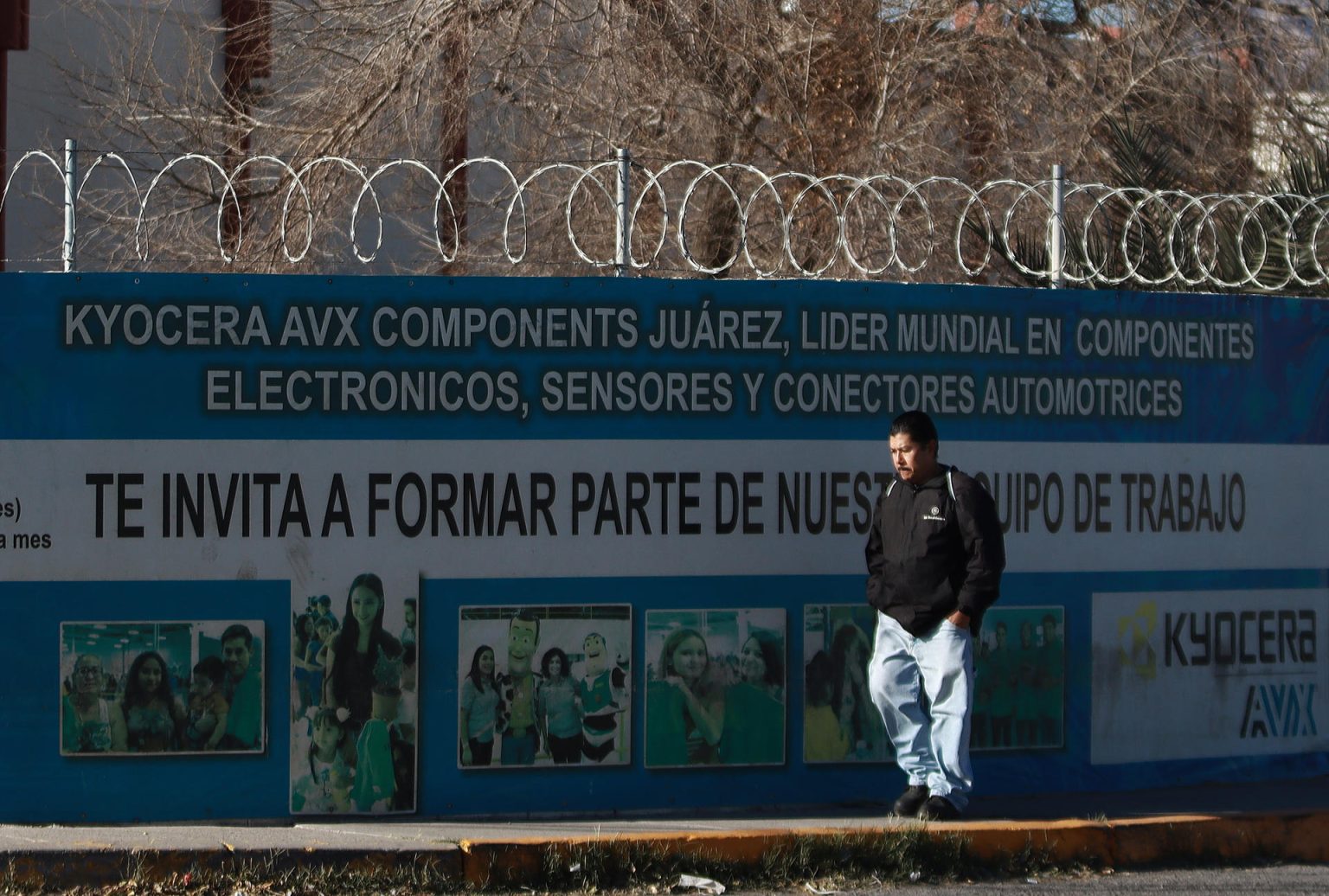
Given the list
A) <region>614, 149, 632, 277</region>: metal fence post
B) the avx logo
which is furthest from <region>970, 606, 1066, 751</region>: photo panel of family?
<region>614, 149, 632, 277</region>: metal fence post

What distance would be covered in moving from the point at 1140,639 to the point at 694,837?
99.4 inches

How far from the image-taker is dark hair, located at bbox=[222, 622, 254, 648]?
20.6 feet

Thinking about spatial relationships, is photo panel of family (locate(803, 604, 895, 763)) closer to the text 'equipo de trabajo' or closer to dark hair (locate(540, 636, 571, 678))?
the text 'equipo de trabajo'

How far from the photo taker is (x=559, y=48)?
12.6 meters

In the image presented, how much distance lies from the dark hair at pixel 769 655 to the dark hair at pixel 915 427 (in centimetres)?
110

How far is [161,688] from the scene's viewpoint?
6.22m

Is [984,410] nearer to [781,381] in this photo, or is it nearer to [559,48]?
[781,381]

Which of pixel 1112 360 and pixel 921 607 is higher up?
pixel 1112 360

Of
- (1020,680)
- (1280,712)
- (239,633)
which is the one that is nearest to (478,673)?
→ (239,633)

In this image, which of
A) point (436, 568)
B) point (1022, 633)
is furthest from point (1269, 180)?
point (436, 568)

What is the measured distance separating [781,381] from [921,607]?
118cm

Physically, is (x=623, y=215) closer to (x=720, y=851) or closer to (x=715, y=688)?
(x=715, y=688)

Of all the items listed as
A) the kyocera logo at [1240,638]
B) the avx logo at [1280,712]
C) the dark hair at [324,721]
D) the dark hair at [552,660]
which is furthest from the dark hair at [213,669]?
the avx logo at [1280,712]

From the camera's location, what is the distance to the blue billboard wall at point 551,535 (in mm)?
6195
